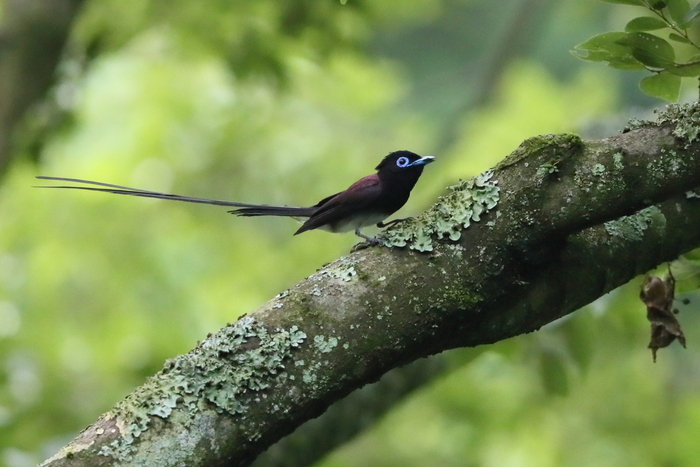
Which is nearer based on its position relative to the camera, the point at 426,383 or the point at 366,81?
the point at 426,383

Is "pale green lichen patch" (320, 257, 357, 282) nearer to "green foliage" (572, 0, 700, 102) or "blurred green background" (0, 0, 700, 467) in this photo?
"green foliage" (572, 0, 700, 102)

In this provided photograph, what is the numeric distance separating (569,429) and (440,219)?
5172 mm

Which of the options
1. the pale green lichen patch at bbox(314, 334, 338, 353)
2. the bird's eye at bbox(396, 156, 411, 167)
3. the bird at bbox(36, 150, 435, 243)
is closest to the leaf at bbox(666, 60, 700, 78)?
the bird at bbox(36, 150, 435, 243)

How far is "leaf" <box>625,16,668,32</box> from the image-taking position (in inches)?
89.2

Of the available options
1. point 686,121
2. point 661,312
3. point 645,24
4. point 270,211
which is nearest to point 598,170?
point 686,121

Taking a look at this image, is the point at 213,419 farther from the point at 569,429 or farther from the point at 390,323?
the point at 569,429

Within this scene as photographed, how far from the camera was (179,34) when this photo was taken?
5820mm

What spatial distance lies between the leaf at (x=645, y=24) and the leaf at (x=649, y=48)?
2 centimetres

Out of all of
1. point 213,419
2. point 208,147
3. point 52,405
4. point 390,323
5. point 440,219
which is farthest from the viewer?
point 208,147

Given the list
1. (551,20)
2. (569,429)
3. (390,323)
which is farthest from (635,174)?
(551,20)

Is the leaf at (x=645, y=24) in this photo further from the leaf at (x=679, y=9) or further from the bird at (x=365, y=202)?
the bird at (x=365, y=202)

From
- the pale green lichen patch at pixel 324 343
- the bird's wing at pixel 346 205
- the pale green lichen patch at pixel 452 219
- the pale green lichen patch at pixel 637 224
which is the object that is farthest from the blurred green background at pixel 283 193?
the pale green lichen patch at pixel 324 343

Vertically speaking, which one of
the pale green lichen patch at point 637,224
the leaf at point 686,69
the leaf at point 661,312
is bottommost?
the leaf at point 661,312

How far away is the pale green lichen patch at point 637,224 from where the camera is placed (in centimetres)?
244
